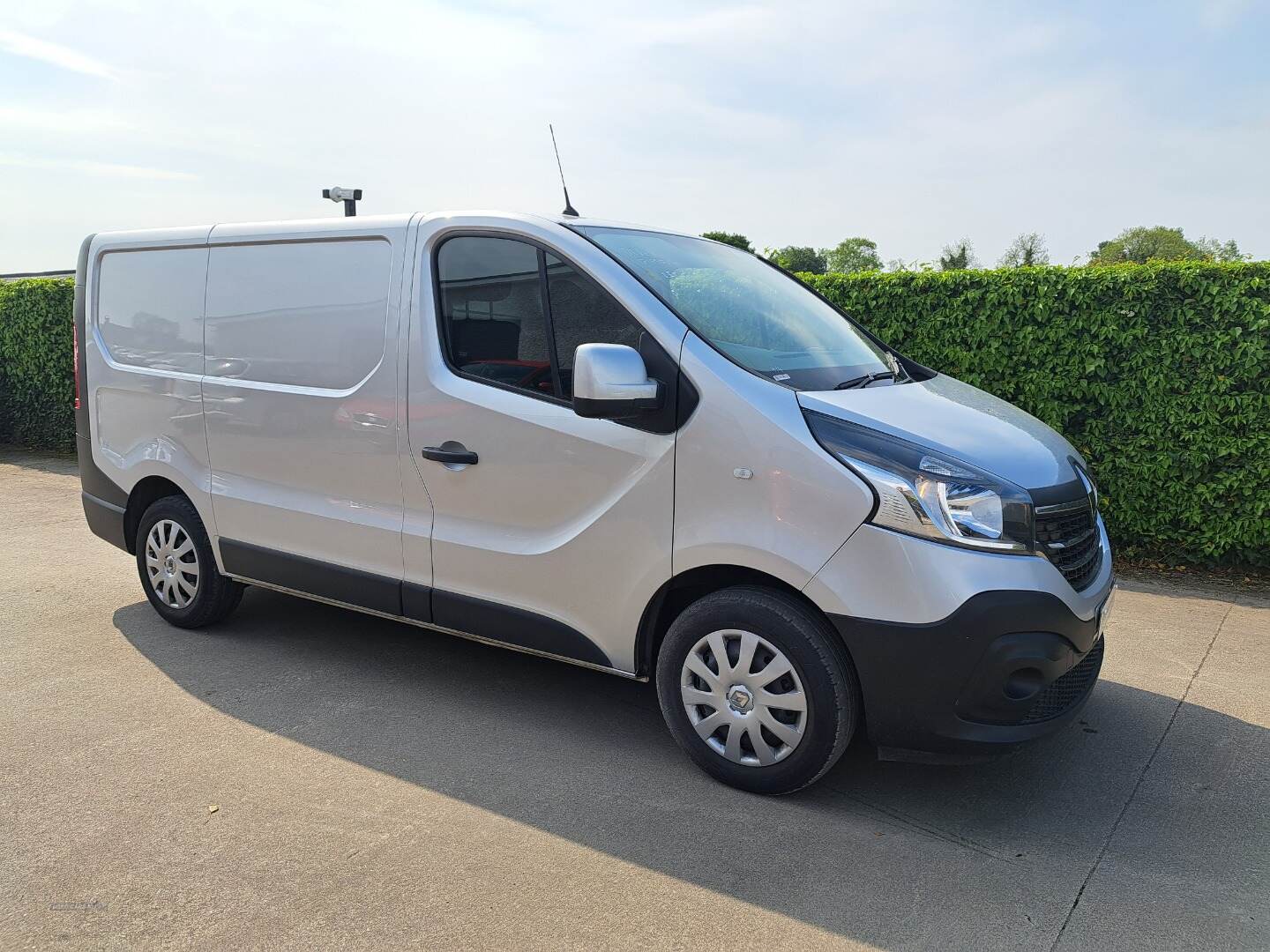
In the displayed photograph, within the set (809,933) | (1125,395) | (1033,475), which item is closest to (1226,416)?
(1125,395)

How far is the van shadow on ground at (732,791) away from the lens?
2.97 metres

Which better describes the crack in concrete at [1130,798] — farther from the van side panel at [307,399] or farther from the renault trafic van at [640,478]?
the van side panel at [307,399]

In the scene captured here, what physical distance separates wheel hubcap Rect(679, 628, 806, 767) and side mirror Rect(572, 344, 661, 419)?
812 millimetres

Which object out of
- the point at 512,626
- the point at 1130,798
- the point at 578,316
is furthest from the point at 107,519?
the point at 1130,798

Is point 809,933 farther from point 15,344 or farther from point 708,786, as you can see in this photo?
point 15,344

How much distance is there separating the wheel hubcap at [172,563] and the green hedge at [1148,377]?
4.94 m

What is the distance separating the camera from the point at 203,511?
495 centimetres

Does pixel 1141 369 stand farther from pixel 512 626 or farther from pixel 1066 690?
pixel 512 626

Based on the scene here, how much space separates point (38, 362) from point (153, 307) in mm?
8397

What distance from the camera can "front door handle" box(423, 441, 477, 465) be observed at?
12.8 ft

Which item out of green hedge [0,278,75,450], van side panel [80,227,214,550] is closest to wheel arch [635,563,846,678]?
van side panel [80,227,214,550]

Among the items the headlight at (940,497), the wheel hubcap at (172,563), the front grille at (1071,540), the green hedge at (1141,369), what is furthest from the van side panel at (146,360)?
the green hedge at (1141,369)

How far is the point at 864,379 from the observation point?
387cm

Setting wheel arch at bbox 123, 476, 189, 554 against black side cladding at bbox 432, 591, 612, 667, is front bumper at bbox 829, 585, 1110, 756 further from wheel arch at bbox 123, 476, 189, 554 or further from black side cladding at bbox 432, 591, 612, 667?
wheel arch at bbox 123, 476, 189, 554
